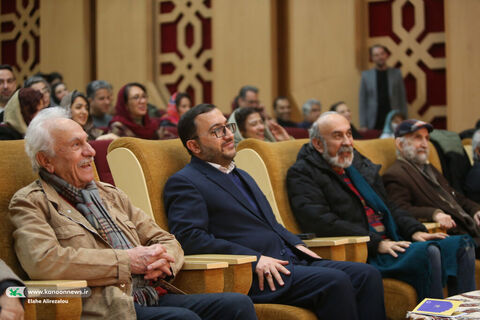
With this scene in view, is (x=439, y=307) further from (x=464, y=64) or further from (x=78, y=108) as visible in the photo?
(x=464, y=64)

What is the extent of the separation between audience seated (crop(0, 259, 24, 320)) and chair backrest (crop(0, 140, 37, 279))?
0.30m

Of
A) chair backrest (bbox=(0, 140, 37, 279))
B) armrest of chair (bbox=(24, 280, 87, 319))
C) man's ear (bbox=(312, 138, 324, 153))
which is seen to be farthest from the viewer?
man's ear (bbox=(312, 138, 324, 153))

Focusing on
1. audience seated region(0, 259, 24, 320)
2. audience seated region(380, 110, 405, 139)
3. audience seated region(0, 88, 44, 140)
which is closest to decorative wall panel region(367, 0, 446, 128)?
audience seated region(380, 110, 405, 139)

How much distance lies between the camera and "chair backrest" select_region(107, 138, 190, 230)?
284cm

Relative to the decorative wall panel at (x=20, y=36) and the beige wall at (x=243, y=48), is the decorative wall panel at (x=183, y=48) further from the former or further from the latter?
the decorative wall panel at (x=20, y=36)

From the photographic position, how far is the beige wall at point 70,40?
934 cm

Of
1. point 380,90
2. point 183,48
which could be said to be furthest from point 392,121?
point 183,48

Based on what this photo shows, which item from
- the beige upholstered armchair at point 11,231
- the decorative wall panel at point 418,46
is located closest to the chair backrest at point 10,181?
the beige upholstered armchair at point 11,231

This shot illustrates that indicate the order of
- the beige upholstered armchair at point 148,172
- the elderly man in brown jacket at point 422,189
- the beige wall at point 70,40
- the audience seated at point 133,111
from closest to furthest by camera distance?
1. the beige upholstered armchair at point 148,172
2. the elderly man in brown jacket at point 422,189
3. the audience seated at point 133,111
4. the beige wall at point 70,40

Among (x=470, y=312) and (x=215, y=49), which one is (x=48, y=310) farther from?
(x=215, y=49)

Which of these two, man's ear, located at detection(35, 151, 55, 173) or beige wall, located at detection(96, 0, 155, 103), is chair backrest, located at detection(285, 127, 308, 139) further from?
man's ear, located at detection(35, 151, 55, 173)

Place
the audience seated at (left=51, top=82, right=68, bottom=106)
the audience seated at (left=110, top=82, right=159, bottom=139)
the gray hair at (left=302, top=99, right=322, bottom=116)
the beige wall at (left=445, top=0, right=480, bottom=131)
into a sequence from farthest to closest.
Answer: the gray hair at (left=302, top=99, right=322, bottom=116) → the beige wall at (left=445, top=0, right=480, bottom=131) → the audience seated at (left=51, top=82, right=68, bottom=106) → the audience seated at (left=110, top=82, right=159, bottom=139)

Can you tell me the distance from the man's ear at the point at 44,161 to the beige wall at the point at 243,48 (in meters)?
6.05

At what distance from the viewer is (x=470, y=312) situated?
2234 millimetres
